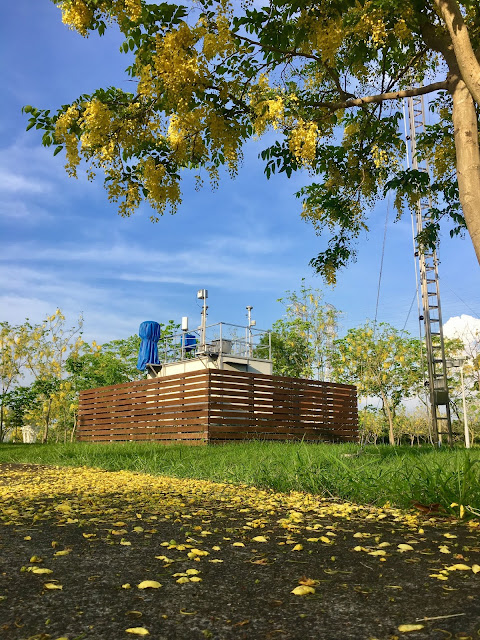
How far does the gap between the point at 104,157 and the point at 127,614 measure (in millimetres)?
4520

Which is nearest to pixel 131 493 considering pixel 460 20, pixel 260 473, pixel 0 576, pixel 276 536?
pixel 260 473

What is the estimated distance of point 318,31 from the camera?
4.80 m

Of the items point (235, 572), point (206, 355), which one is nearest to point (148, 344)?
point (206, 355)

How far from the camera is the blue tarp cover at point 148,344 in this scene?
62.3ft

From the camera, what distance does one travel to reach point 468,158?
163 inches

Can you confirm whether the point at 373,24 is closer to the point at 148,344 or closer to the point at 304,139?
the point at 304,139

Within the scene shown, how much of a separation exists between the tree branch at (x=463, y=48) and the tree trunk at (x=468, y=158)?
24 centimetres

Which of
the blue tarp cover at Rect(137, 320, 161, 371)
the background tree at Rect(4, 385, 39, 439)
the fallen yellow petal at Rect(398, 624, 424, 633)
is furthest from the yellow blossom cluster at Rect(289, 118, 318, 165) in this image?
the background tree at Rect(4, 385, 39, 439)

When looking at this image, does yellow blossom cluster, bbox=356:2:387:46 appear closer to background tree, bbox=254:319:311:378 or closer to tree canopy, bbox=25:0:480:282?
tree canopy, bbox=25:0:480:282

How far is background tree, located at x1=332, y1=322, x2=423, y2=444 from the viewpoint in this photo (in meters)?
19.7

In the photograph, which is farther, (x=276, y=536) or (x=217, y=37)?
(x=217, y=37)

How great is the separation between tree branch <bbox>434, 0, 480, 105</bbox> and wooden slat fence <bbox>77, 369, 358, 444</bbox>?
9617 mm

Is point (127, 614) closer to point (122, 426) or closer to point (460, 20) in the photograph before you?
point (460, 20)

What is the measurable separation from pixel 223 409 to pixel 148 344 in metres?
6.83
